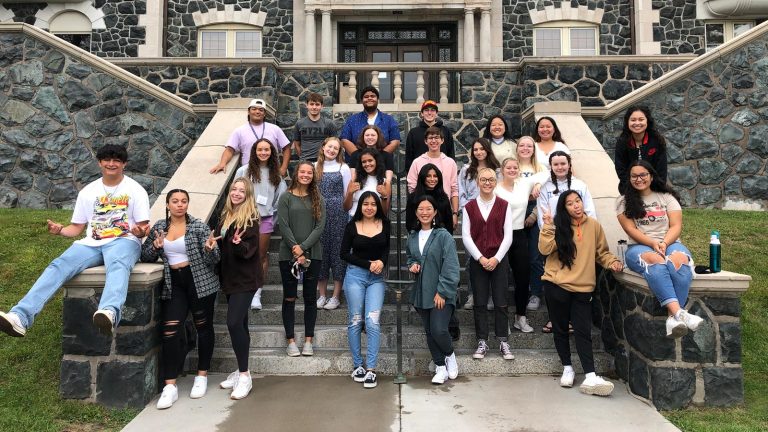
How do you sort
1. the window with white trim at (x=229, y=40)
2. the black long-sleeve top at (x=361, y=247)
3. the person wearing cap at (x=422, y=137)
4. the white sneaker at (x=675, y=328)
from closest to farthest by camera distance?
1. the white sneaker at (x=675, y=328)
2. the black long-sleeve top at (x=361, y=247)
3. the person wearing cap at (x=422, y=137)
4. the window with white trim at (x=229, y=40)

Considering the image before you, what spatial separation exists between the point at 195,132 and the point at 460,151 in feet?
14.4

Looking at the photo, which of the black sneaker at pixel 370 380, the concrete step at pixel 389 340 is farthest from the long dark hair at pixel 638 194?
the black sneaker at pixel 370 380

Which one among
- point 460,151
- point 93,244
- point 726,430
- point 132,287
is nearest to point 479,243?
point 726,430

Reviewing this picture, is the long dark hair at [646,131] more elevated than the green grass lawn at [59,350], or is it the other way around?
the long dark hair at [646,131]

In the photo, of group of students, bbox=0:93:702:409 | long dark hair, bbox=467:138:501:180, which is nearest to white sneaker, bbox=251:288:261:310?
group of students, bbox=0:93:702:409

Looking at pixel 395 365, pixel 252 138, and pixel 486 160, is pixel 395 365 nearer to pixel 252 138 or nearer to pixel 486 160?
pixel 486 160

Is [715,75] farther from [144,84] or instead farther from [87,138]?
[87,138]

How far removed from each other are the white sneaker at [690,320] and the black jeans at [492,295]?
137 centimetres

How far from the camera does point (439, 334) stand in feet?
14.7

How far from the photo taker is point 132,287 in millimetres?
4223

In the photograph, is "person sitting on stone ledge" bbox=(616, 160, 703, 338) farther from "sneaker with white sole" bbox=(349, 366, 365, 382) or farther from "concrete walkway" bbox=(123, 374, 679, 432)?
"sneaker with white sole" bbox=(349, 366, 365, 382)

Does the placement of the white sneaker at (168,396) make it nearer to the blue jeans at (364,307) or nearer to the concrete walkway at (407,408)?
the concrete walkway at (407,408)

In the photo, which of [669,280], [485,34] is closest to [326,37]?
[485,34]

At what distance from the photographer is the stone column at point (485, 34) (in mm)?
13609
